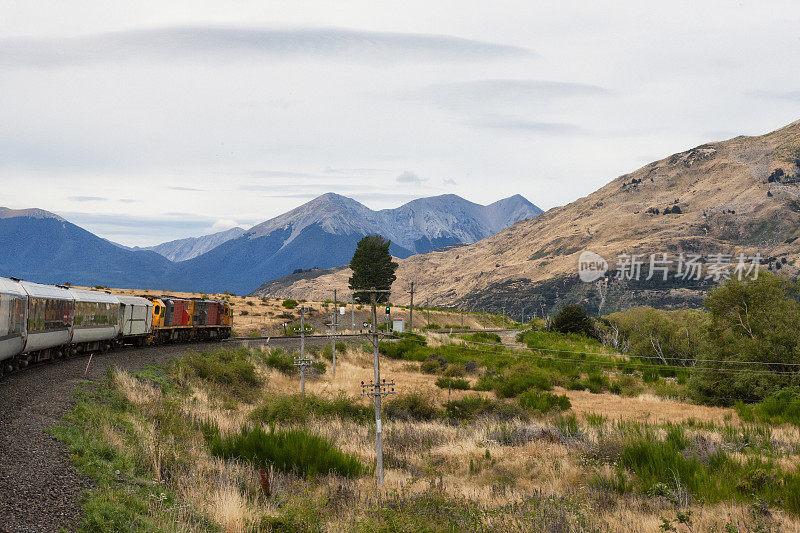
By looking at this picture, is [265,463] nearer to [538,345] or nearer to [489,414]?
[489,414]

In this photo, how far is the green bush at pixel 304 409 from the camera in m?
23.1

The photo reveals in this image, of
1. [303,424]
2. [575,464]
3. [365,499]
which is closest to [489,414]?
[303,424]

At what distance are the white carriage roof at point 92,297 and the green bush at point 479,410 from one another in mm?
18827

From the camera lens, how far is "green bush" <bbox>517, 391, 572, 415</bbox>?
28061mm

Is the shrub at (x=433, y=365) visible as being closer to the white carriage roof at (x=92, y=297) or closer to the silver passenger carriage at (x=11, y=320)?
the white carriage roof at (x=92, y=297)

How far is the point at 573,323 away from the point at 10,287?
2379 inches

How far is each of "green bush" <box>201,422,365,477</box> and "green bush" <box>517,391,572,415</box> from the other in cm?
1359

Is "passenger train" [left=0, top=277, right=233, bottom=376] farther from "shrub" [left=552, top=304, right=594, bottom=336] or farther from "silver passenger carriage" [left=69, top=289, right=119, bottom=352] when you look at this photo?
"shrub" [left=552, top=304, right=594, bottom=336]

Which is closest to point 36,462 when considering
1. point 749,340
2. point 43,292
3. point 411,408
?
point 43,292

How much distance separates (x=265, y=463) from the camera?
1597 cm

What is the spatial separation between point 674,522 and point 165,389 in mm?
19351

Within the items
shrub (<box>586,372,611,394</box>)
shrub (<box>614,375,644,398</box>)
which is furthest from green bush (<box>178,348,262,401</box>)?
shrub (<box>614,375,644,398</box>)

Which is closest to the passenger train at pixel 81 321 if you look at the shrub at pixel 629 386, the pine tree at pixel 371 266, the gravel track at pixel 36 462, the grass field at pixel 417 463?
the gravel track at pixel 36 462

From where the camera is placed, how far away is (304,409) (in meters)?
24.6
